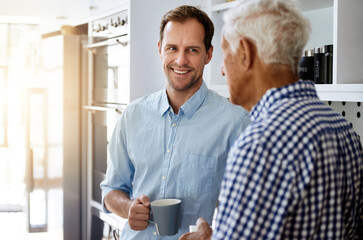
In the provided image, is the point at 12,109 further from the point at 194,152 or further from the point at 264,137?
the point at 264,137

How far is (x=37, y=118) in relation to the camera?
3.12 meters

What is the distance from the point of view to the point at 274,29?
2.59ft

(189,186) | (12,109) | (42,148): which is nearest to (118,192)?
(189,186)

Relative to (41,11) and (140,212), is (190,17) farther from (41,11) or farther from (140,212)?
(41,11)

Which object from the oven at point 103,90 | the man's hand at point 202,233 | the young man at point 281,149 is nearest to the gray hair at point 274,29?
the young man at point 281,149

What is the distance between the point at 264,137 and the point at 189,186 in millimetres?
695

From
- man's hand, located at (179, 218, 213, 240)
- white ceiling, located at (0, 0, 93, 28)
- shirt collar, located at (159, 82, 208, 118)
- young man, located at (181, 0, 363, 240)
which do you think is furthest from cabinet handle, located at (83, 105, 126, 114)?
young man, located at (181, 0, 363, 240)

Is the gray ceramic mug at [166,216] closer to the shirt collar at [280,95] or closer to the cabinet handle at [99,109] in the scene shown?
the shirt collar at [280,95]

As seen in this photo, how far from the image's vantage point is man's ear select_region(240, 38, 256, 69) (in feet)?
2.67

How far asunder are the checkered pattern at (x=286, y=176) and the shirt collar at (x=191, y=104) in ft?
2.17

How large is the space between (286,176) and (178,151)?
737 mm

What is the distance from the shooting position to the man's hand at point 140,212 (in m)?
1.26

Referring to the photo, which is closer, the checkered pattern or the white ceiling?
the checkered pattern

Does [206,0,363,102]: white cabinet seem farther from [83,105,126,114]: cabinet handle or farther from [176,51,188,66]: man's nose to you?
[83,105,126,114]: cabinet handle
